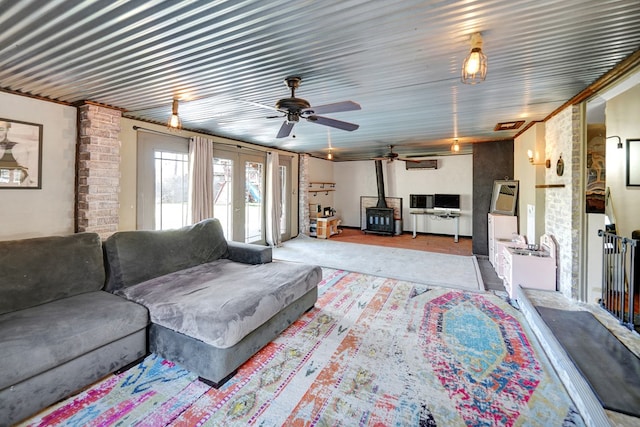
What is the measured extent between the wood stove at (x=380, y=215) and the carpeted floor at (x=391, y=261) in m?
1.94

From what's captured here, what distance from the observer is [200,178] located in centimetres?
485

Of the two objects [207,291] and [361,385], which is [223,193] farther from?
[361,385]

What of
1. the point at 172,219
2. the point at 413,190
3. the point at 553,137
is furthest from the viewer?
the point at 413,190

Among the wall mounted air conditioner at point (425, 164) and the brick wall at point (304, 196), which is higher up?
the wall mounted air conditioner at point (425, 164)

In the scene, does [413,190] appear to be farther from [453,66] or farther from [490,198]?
[453,66]

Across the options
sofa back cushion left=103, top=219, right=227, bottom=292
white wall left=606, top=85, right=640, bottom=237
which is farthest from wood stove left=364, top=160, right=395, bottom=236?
sofa back cushion left=103, top=219, right=227, bottom=292

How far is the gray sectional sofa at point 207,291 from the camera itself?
1.96 metres

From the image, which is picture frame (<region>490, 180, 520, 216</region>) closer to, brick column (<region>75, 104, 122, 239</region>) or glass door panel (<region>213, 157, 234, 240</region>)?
glass door panel (<region>213, 157, 234, 240</region>)

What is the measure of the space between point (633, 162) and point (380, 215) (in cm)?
589

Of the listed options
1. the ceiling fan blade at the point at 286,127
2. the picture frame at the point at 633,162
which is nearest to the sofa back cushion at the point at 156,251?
the ceiling fan blade at the point at 286,127

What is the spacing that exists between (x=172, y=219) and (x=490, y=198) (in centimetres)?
623

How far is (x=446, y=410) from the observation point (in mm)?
1709

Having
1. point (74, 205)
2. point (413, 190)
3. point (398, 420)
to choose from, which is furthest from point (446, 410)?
point (413, 190)

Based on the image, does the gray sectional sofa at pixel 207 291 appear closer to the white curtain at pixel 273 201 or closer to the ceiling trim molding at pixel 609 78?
the white curtain at pixel 273 201
